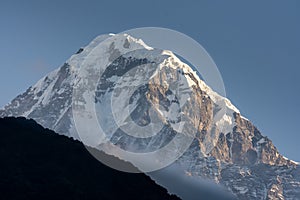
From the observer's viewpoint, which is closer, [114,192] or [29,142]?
[114,192]

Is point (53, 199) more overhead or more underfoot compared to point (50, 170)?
more underfoot

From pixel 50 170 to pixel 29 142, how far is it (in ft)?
41.3

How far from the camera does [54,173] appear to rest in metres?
101

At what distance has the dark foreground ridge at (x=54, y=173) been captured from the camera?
92.5 m

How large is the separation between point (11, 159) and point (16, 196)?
15.9m

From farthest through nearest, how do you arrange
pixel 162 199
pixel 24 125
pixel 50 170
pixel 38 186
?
pixel 24 125
pixel 162 199
pixel 50 170
pixel 38 186

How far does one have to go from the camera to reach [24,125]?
12656cm

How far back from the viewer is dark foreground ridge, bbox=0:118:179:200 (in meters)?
92.5

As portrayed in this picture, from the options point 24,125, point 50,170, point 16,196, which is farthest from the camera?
point 24,125

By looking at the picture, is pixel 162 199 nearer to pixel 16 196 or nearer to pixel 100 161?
pixel 100 161

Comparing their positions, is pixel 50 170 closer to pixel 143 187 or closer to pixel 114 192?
pixel 114 192

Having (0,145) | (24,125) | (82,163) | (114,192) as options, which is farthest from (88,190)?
(24,125)

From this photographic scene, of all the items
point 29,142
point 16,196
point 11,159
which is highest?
point 29,142

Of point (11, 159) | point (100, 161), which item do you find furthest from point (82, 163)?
point (11, 159)
